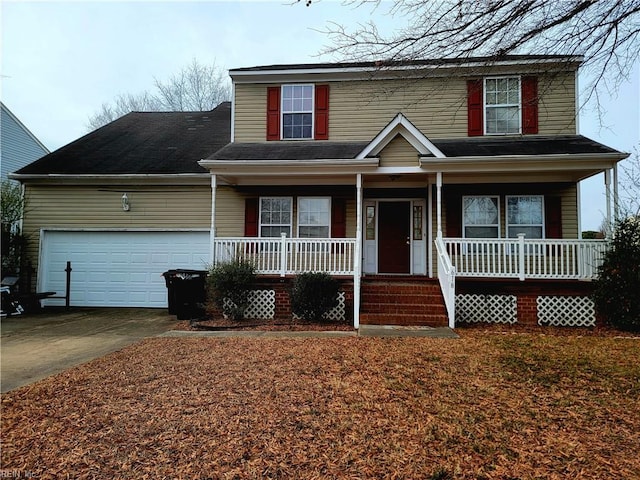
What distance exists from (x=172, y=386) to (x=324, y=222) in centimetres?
700

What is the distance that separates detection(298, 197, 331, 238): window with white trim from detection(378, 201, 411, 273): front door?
5.11 feet

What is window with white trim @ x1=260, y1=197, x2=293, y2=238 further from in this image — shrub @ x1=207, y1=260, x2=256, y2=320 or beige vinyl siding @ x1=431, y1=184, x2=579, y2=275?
beige vinyl siding @ x1=431, y1=184, x2=579, y2=275

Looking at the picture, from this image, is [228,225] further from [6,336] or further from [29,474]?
[29,474]

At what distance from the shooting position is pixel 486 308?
28.1 feet

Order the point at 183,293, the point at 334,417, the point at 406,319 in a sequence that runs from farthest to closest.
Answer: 1. the point at 183,293
2. the point at 406,319
3. the point at 334,417

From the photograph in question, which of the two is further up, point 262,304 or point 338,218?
point 338,218

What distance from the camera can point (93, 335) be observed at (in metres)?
7.32

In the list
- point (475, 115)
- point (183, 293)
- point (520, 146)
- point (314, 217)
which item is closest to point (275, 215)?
point (314, 217)

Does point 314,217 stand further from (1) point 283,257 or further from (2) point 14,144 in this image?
(2) point 14,144

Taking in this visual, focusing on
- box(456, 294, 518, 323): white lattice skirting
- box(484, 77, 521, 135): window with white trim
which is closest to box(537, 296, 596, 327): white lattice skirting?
box(456, 294, 518, 323): white lattice skirting

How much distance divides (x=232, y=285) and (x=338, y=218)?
362 cm

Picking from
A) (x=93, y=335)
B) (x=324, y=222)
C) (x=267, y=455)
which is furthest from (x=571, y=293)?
(x=93, y=335)

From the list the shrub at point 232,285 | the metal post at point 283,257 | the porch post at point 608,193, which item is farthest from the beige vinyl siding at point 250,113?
the porch post at point 608,193

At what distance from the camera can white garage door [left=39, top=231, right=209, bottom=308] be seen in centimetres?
1098
